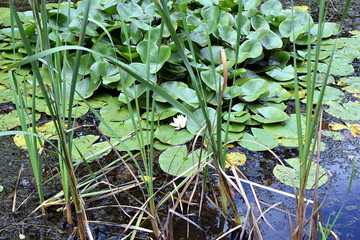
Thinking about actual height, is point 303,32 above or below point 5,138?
above

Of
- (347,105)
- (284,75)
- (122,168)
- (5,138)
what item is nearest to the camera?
(122,168)

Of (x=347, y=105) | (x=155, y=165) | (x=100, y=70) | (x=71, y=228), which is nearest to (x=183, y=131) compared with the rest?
(x=155, y=165)

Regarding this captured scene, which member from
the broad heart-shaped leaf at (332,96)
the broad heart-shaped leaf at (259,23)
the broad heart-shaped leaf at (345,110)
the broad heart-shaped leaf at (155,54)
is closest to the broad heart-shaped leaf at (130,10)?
the broad heart-shaped leaf at (155,54)

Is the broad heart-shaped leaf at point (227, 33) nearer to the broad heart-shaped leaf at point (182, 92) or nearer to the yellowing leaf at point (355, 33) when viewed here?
the broad heart-shaped leaf at point (182, 92)

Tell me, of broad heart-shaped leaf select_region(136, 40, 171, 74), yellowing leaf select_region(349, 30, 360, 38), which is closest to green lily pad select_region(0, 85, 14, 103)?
broad heart-shaped leaf select_region(136, 40, 171, 74)

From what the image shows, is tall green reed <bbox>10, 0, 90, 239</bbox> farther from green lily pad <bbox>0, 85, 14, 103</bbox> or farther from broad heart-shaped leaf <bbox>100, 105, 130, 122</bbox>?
green lily pad <bbox>0, 85, 14, 103</bbox>

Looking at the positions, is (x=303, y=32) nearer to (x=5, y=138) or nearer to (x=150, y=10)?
(x=150, y=10)

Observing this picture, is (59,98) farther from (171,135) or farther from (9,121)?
(9,121)
